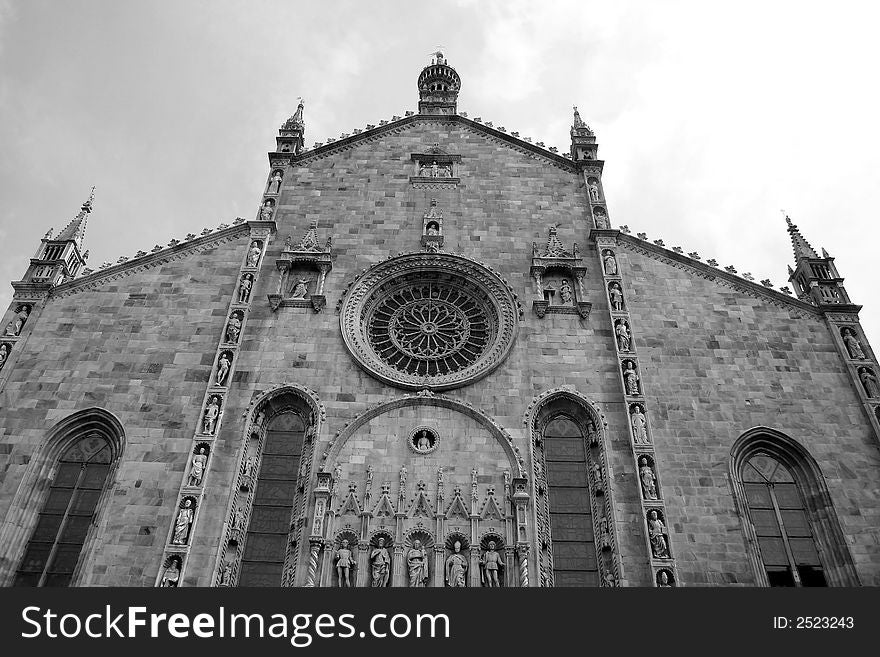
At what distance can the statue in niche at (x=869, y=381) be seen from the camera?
19.7 meters

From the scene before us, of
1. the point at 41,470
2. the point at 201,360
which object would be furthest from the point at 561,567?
the point at 41,470

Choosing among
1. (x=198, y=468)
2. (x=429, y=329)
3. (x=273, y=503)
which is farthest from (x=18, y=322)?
(x=429, y=329)

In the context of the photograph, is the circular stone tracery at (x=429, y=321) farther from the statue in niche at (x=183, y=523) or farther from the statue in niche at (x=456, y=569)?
the statue in niche at (x=183, y=523)

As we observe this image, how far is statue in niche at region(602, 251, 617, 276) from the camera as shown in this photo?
22.6m

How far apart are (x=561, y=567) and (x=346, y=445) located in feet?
19.5

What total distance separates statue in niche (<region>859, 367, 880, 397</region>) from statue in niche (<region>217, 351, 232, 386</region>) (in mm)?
16644

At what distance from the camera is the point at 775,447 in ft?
63.0

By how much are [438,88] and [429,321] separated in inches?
502

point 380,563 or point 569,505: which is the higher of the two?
point 569,505

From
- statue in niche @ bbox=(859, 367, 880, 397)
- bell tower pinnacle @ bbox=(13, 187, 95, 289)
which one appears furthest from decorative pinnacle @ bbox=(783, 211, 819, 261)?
bell tower pinnacle @ bbox=(13, 187, 95, 289)

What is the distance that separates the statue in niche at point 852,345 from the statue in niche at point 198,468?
56.0 ft

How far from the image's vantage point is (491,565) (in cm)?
1698

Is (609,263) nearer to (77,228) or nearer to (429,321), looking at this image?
(429,321)

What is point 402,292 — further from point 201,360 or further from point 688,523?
point 688,523
